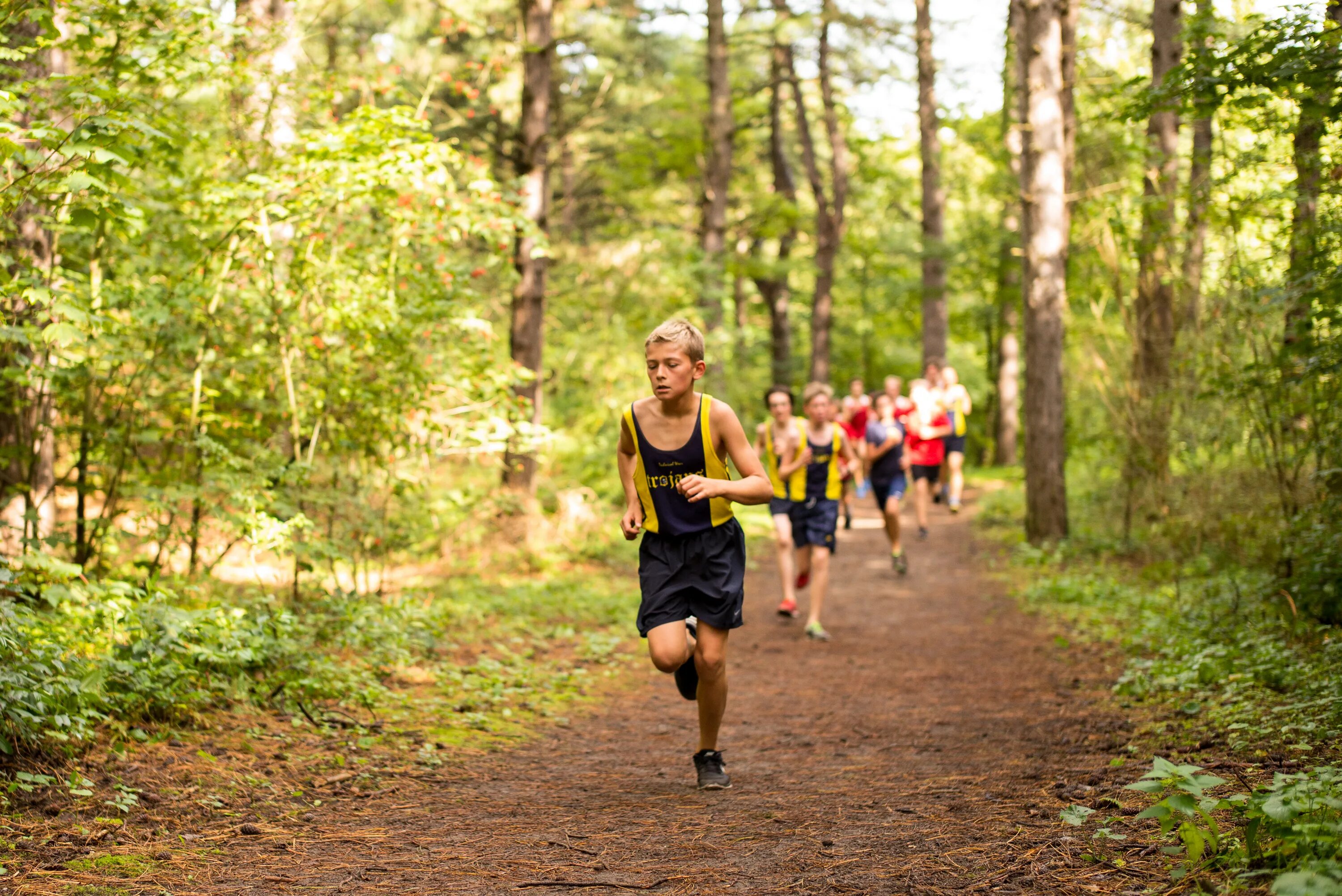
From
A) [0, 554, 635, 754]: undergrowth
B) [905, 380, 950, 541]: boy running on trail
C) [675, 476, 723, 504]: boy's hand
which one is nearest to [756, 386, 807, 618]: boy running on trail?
[0, 554, 635, 754]: undergrowth

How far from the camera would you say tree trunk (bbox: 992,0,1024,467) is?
22.5m

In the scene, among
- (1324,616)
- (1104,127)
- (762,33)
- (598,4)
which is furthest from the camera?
(762,33)

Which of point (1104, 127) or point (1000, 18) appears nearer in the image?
point (1104, 127)

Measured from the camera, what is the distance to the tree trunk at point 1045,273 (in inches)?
510

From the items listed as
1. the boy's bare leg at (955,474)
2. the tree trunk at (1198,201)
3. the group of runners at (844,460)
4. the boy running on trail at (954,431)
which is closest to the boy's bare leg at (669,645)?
the group of runners at (844,460)

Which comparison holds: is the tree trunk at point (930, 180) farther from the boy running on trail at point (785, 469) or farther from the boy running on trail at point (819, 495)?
the boy running on trail at point (785, 469)

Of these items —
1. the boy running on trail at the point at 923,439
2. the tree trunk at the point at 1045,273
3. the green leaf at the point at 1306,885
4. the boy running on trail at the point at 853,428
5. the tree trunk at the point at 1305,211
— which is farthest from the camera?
the boy running on trail at the point at 923,439

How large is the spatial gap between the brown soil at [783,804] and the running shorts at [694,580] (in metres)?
0.85

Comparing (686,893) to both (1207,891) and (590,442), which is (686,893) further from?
(590,442)

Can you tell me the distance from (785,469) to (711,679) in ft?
15.0

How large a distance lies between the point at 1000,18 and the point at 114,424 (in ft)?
69.5

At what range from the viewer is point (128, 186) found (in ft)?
17.5

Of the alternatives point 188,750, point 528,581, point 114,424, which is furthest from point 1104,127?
point 188,750

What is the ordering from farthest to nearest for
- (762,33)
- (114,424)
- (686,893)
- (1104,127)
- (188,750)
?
(762,33), (1104,127), (114,424), (188,750), (686,893)
